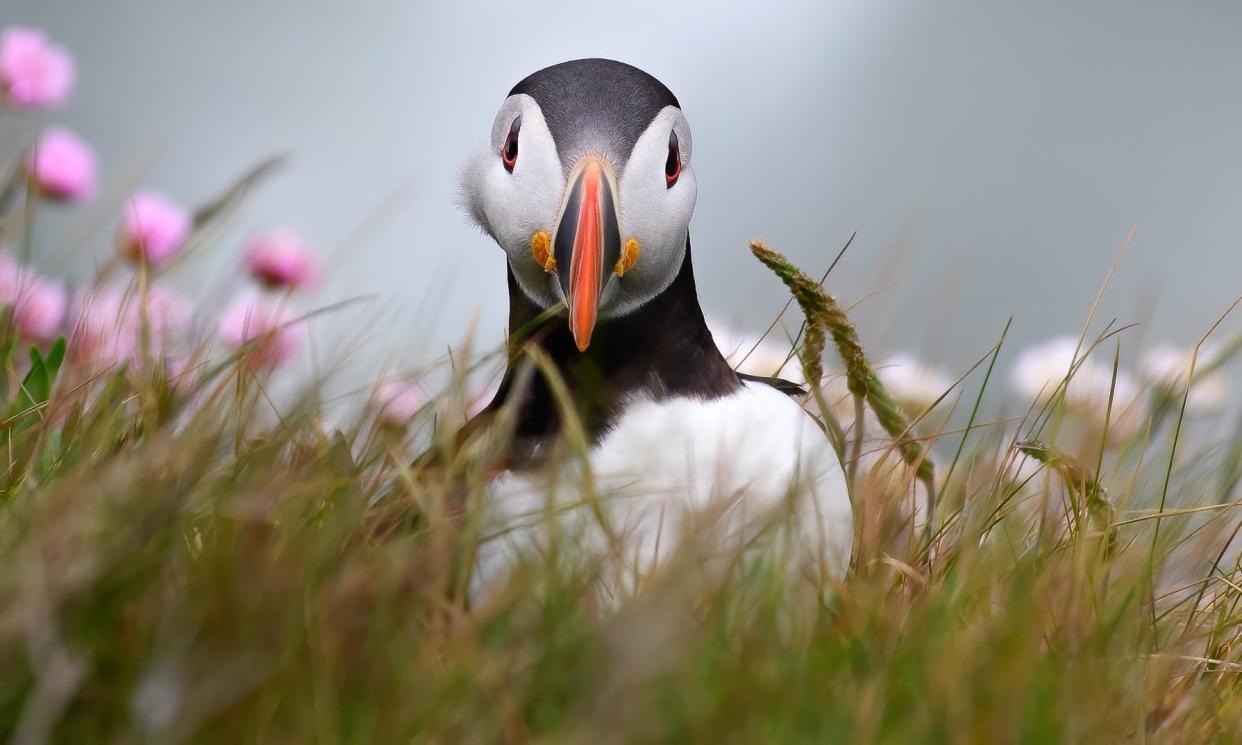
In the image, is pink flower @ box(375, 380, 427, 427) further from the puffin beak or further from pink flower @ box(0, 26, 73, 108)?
pink flower @ box(0, 26, 73, 108)

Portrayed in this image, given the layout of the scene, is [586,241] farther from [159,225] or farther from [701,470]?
[159,225]

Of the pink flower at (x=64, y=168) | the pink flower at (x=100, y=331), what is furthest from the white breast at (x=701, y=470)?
the pink flower at (x=64, y=168)

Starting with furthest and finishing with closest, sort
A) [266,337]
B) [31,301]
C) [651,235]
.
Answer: [31,301] → [651,235] → [266,337]

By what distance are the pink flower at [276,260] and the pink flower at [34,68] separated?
2.43 ft

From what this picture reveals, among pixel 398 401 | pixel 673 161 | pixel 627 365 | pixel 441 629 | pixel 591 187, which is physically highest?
pixel 673 161

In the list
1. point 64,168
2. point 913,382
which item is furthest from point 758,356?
point 64,168

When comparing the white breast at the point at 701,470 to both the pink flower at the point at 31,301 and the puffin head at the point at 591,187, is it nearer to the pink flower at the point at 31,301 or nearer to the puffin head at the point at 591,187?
the puffin head at the point at 591,187

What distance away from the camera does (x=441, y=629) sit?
1.57 metres

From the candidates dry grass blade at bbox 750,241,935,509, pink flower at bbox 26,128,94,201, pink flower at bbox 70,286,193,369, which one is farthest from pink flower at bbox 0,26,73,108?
dry grass blade at bbox 750,241,935,509

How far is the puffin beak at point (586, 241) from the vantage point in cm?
214

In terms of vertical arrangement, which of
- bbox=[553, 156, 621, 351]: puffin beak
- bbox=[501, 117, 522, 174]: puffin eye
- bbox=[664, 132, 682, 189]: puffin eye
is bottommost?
bbox=[553, 156, 621, 351]: puffin beak

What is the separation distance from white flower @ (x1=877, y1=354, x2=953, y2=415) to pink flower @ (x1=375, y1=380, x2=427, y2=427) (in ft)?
3.01

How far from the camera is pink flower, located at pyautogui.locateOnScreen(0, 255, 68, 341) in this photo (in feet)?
8.55

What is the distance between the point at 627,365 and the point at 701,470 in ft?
0.83
